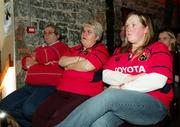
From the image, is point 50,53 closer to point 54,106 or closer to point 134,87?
point 54,106

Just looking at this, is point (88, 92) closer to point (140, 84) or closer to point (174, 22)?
point (140, 84)

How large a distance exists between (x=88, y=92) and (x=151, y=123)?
72cm

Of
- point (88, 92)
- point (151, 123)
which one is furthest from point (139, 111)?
point (88, 92)

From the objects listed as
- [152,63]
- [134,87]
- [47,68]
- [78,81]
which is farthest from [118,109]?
[47,68]

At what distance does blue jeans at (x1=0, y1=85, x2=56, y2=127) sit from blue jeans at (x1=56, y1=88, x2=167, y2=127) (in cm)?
100

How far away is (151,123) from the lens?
210 cm

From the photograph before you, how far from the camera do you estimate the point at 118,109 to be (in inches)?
79.0

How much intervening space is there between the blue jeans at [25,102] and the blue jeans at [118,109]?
3.30 ft

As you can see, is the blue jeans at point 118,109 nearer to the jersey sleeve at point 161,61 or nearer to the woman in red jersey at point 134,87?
the woman in red jersey at point 134,87

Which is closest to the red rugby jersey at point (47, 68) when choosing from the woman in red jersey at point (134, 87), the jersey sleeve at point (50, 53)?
the jersey sleeve at point (50, 53)

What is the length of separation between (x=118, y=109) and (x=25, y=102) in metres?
1.29

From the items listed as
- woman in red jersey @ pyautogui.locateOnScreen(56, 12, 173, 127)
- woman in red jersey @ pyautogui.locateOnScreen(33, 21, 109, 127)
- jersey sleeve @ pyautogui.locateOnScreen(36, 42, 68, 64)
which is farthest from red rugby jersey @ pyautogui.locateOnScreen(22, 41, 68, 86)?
woman in red jersey @ pyautogui.locateOnScreen(56, 12, 173, 127)

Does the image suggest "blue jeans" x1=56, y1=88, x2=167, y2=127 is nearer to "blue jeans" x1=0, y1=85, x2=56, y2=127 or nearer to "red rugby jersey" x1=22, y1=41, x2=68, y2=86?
"blue jeans" x1=0, y1=85, x2=56, y2=127

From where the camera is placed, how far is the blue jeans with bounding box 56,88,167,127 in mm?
1989
